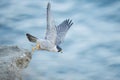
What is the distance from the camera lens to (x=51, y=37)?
10492mm

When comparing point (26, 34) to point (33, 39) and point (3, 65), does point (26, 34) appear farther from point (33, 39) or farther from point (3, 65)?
point (3, 65)

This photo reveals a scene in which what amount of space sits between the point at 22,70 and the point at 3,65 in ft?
2.61

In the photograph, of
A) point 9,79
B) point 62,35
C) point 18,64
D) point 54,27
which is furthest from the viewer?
point 62,35

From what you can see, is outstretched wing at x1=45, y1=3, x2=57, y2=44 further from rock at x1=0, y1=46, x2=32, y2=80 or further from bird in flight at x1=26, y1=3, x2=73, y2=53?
rock at x1=0, y1=46, x2=32, y2=80

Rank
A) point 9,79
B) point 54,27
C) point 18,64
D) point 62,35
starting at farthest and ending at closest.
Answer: point 62,35 < point 54,27 < point 18,64 < point 9,79

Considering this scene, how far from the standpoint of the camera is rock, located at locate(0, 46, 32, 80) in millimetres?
9273

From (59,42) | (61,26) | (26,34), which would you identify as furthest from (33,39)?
(61,26)

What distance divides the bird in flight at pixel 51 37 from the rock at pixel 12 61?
0.47m

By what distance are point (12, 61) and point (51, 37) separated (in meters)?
1.44

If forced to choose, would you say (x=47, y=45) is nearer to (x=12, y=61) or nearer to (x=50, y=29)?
(x=50, y=29)

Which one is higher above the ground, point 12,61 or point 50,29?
point 50,29

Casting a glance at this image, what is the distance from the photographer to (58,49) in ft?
34.0

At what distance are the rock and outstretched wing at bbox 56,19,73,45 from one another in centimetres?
114

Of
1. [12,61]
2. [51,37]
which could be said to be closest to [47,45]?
[51,37]
